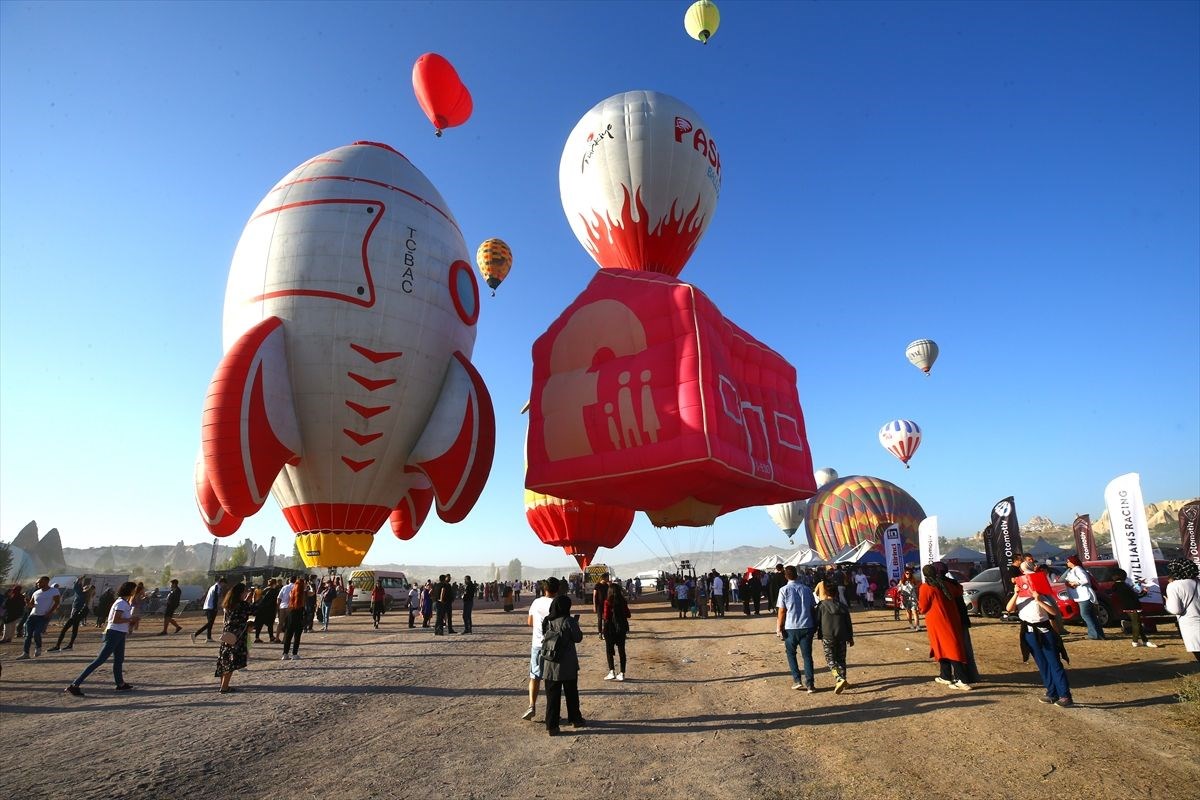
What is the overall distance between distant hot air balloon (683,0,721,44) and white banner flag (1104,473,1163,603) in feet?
63.4

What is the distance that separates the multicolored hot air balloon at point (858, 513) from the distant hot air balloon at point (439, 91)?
37.2 meters

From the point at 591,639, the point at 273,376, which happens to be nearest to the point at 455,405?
the point at 273,376

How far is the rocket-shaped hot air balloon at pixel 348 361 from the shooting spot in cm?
1708

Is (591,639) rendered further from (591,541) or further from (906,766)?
(591,541)

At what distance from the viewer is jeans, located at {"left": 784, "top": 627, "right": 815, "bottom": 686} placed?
817cm

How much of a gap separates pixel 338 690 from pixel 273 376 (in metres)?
10.1

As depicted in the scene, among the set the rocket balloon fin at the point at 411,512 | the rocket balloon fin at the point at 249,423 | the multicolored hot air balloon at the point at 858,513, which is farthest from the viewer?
the multicolored hot air balloon at the point at 858,513

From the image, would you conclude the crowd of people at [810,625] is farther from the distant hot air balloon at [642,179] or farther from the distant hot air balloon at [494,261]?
the distant hot air balloon at [494,261]

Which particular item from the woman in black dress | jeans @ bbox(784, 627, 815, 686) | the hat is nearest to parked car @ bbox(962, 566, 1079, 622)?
the hat

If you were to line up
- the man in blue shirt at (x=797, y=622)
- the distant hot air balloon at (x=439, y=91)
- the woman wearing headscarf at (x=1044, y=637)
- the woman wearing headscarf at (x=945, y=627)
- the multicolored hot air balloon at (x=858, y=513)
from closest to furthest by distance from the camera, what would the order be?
1. the woman wearing headscarf at (x=1044, y=637)
2. the woman wearing headscarf at (x=945, y=627)
3. the man in blue shirt at (x=797, y=622)
4. the distant hot air balloon at (x=439, y=91)
5. the multicolored hot air balloon at (x=858, y=513)

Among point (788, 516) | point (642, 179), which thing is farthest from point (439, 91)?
point (788, 516)

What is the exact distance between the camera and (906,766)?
5.30 meters

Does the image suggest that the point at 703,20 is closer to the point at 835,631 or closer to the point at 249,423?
the point at 249,423

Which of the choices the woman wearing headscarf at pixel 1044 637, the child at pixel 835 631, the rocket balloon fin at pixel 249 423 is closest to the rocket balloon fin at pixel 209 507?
the rocket balloon fin at pixel 249 423
